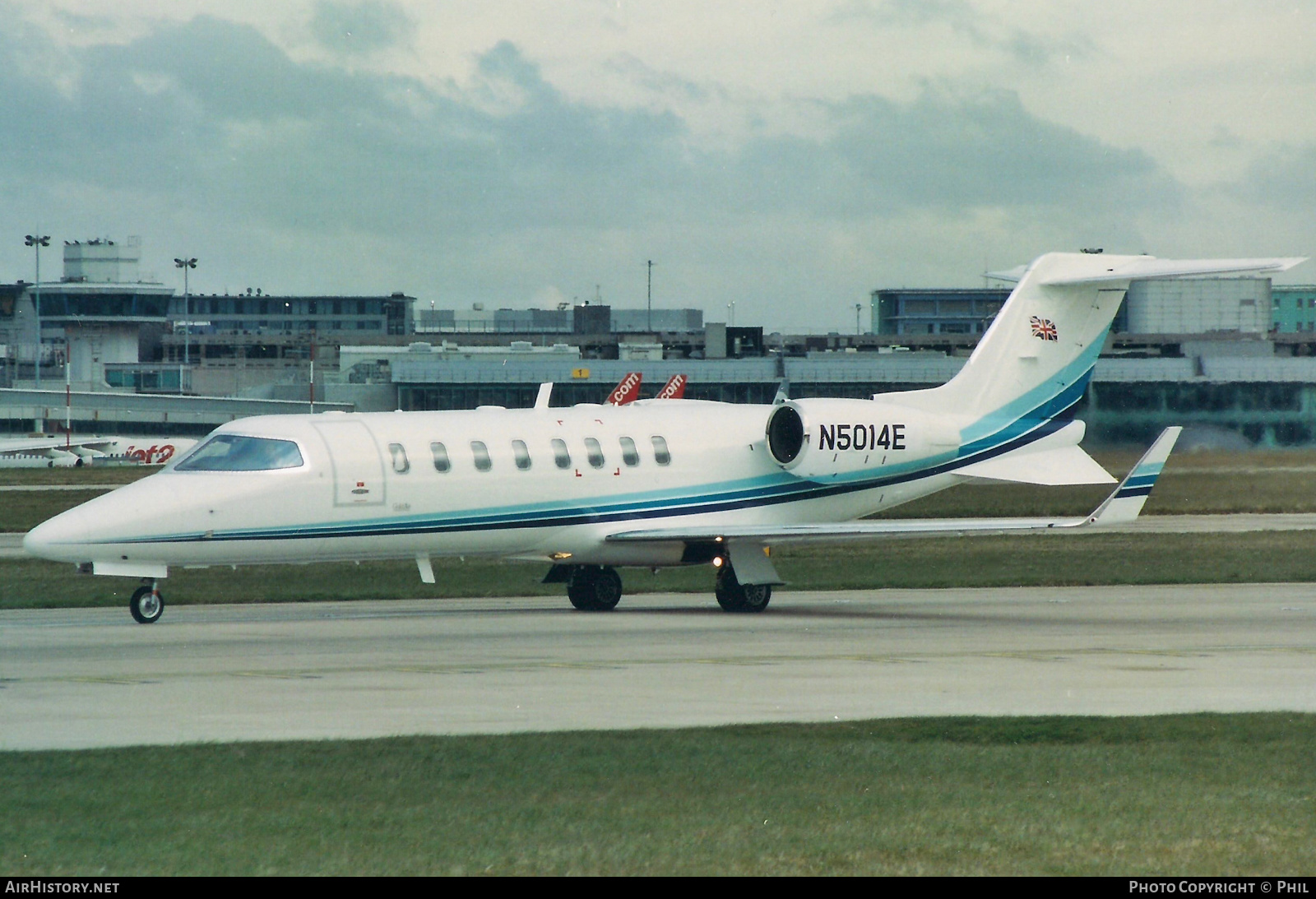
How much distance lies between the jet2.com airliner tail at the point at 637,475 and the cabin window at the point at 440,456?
0.03m

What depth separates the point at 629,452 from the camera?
2800cm

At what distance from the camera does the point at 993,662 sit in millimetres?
20312

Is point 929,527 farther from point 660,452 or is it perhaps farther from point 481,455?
point 481,455

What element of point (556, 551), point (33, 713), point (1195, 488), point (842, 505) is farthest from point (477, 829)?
point (1195, 488)

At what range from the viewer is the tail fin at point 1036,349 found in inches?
1207

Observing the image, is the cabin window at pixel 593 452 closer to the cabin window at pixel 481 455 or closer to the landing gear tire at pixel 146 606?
the cabin window at pixel 481 455

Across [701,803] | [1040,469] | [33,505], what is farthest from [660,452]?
[33,505]

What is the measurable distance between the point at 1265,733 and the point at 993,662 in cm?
548

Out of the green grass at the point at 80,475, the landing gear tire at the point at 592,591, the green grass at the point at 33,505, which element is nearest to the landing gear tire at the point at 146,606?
the landing gear tire at the point at 592,591

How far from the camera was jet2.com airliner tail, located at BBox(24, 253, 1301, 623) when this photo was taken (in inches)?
966

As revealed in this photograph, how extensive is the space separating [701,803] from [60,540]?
47.0 ft

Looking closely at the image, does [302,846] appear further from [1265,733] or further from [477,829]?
[1265,733]

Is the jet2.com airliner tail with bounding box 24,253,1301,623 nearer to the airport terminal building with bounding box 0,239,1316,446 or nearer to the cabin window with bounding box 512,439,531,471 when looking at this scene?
the cabin window with bounding box 512,439,531,471

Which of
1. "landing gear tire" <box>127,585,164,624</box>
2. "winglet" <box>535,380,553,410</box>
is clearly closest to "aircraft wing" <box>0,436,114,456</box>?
"winglet" <box>535,380,553,410</box>
